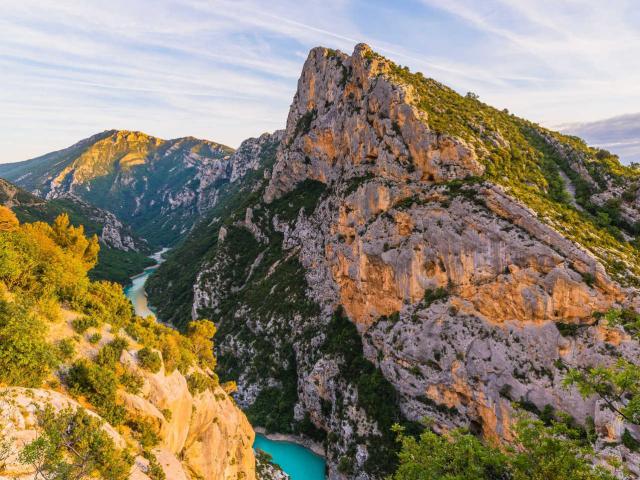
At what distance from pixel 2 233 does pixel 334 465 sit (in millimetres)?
49224

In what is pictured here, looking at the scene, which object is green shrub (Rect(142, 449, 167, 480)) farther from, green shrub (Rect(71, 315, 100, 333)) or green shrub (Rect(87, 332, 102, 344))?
green shrub (Rect(71, 315, 100, 333))

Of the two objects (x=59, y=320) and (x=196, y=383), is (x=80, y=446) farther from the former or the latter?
(x=196, y=383)

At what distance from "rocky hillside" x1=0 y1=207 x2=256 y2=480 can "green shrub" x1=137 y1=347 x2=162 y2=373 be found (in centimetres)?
6

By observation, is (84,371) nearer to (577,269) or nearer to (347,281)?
(577,269)

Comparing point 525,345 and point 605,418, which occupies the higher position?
point 525,345

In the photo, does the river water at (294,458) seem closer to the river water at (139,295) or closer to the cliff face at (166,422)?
the cliff face at (166,422)

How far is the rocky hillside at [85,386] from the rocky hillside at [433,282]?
25.1 metres

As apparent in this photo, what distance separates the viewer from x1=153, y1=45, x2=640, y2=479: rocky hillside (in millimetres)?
37500

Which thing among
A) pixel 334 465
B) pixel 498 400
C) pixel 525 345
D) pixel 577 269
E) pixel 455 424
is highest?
pixel 577 269

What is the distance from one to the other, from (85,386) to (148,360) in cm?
423

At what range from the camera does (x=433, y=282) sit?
48812 millimetres

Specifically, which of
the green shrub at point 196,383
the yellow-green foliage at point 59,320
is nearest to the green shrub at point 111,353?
the yellow-green foliage at point 59,320

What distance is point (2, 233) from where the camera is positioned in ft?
75.0

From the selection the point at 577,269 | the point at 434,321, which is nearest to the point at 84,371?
the point at 434,321
